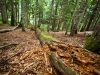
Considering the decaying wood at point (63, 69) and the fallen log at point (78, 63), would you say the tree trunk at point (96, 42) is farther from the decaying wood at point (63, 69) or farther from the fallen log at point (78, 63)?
the decaying wood at point (63, 69)

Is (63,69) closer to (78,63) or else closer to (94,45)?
(78,63)

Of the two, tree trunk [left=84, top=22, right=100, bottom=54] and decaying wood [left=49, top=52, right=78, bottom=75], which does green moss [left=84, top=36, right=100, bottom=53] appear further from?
decaying wood [left=49, top=52, right=78, bottom=75]

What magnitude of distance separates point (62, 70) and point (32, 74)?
1171mm

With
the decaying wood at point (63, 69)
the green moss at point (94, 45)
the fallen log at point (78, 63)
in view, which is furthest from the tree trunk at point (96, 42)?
the decaying wood at point (63, 69)

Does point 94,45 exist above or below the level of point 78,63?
above

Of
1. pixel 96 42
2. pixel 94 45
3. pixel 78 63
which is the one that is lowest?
pixel 78 63

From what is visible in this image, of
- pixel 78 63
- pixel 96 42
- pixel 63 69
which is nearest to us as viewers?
pixel 63 69

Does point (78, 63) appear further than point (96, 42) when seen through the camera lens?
No

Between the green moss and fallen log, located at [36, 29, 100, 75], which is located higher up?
the green moss

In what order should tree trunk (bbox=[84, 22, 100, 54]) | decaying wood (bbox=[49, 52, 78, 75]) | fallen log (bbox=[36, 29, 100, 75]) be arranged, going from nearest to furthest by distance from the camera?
decaying wood (bbox=[49, 52, 78, 75]), fallen log (bbox=[36, 29, 100, 75]), tree trunk (bbox=[84, 22, 100, 54])

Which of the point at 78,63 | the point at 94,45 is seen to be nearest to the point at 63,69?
the point at 78,63

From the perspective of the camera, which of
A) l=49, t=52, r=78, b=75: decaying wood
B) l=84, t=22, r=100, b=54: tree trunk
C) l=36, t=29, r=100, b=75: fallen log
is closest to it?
l=49, t=52, r=78, b=75: decaying wood

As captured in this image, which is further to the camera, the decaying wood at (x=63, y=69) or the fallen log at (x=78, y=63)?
the fallen log at (x=78, y=63)

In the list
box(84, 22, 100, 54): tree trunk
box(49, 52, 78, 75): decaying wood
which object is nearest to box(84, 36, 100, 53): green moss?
box(84, 22, 100, 54): tree trunk
